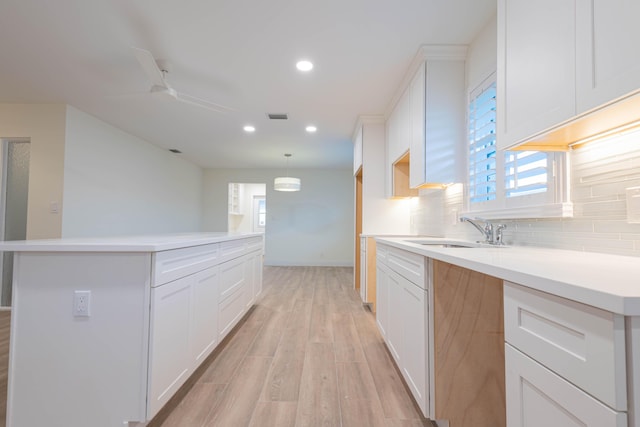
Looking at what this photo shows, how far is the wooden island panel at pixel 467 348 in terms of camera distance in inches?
51.6

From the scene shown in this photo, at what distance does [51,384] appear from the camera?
1.26 metres

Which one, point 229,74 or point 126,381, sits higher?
point 229,74

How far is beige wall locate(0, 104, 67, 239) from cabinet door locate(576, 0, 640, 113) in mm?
4626

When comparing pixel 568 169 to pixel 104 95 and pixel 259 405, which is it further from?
pixel 104 95

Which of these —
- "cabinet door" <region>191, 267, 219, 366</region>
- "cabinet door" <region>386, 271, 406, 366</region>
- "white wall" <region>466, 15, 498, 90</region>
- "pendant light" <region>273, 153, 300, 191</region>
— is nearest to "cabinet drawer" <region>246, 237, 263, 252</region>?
"cabinet door" <region>191, 267, 219, 366</region>

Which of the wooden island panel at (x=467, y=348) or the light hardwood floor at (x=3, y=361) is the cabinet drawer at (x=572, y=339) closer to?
the wooden island panel at (x=467, y=348)

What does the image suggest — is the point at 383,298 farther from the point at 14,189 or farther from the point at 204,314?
the point at 14,189

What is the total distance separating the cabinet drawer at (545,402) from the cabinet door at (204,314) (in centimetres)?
158

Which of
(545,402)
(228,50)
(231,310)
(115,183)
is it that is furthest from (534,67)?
(115,183)

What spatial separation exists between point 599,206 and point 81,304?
90.4 inches

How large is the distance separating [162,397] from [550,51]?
222 centimetres

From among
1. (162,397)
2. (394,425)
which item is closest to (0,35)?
(162,397)

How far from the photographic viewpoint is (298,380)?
1825mm

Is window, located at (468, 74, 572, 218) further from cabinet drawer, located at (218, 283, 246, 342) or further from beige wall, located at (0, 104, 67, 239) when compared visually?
beige wall, located at (0, 104, 67, 239)
